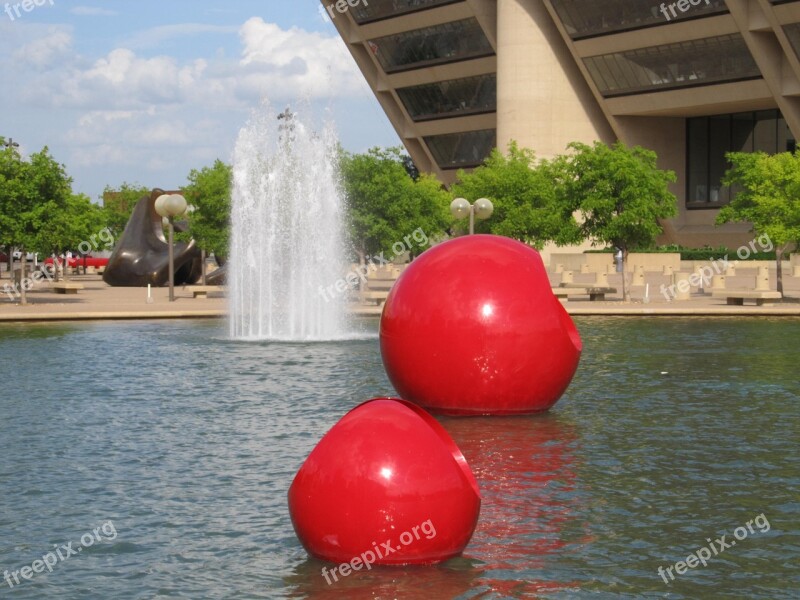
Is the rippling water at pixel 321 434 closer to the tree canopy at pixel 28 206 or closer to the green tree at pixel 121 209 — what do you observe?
the tree canopy at pixel 28 206

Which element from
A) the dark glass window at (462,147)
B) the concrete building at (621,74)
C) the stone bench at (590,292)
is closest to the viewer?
the stone bench at (590,292)

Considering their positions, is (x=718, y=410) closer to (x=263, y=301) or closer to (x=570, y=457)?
(x=570, y=457)

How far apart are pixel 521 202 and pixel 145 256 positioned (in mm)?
15978

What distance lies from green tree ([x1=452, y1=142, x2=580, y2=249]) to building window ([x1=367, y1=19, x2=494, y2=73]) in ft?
100

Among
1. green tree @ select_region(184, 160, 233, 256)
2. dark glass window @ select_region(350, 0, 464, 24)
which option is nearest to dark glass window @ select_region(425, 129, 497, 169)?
dark glass window @ select_region(350, 0, 464, 24)

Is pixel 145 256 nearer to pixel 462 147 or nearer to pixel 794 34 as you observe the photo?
pixel 794 34

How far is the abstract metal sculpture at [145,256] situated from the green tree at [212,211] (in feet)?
2.26

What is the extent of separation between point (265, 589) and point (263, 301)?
78.8ft

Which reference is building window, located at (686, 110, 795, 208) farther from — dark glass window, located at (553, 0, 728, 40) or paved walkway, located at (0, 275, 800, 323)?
paved walkway, located at (0, 275, 800, 323)

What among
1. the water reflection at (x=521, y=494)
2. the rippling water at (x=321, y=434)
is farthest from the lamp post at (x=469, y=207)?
the water reflection at (x=521, y=494)

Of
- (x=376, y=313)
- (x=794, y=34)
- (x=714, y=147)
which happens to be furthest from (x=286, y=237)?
(x=714, y=147)

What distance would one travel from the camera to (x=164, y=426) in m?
14.4

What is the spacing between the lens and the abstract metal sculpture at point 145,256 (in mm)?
51594

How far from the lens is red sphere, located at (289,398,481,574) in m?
8.26
